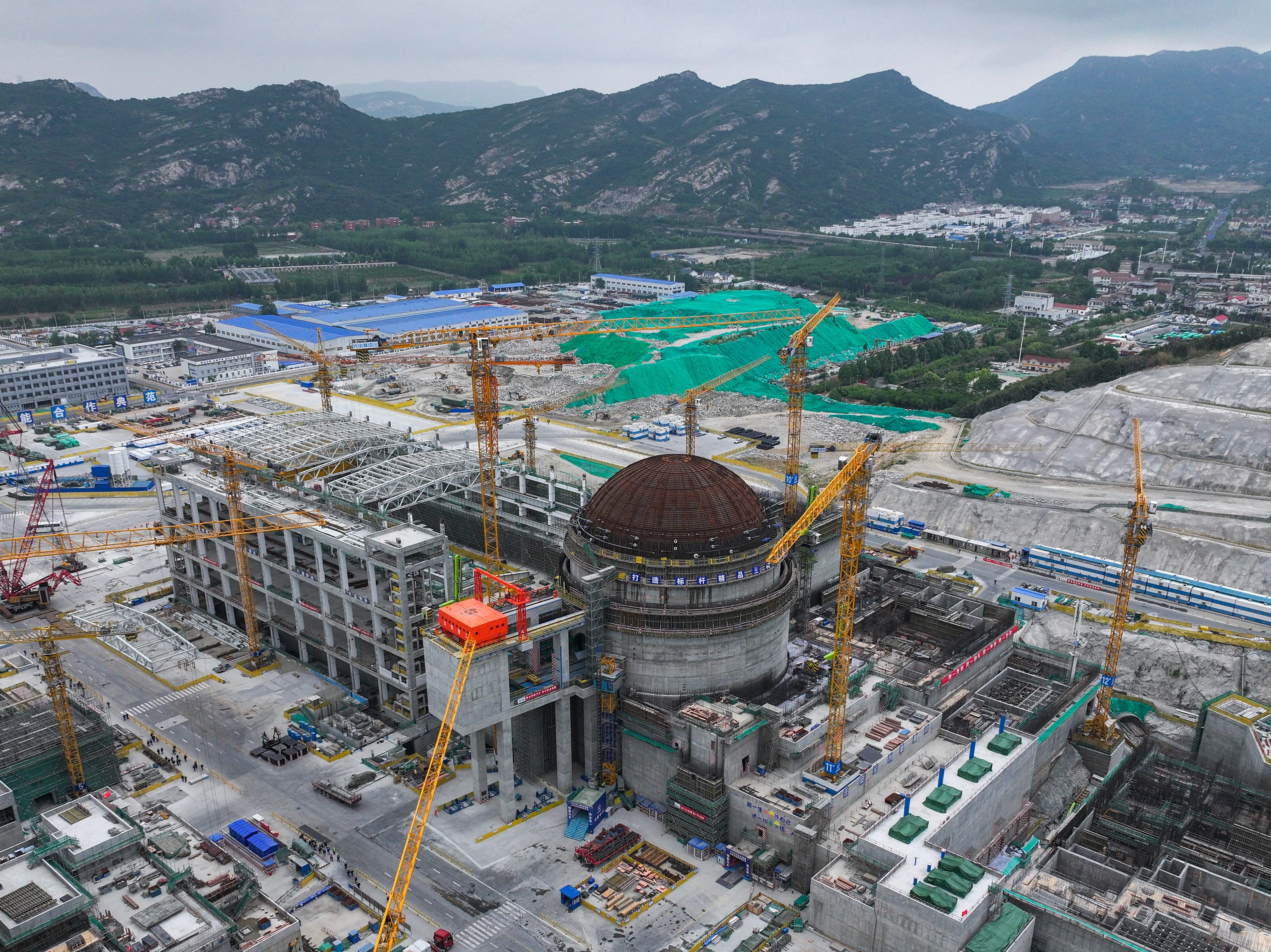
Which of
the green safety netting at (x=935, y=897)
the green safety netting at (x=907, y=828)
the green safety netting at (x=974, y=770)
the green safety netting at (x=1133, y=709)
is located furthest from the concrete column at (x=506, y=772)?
the green safety netting at (x=1133, y=709)

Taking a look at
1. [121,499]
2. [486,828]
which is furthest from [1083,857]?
[121,499]

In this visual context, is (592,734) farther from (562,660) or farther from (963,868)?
(963,868)

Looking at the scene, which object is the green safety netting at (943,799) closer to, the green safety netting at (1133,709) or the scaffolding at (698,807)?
the scaffolding at (698,807)

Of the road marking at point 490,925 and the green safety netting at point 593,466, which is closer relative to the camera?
the road marking at point 490,925

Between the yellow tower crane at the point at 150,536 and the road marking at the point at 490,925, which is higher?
the yellow tower crane at the point at 150,536

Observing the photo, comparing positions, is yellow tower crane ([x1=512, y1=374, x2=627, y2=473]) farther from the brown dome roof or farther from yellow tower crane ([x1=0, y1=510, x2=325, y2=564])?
the brown dome roof

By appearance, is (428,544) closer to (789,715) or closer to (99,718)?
(99,718)

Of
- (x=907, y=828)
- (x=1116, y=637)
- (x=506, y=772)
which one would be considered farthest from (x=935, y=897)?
(x=1116, y=637)
